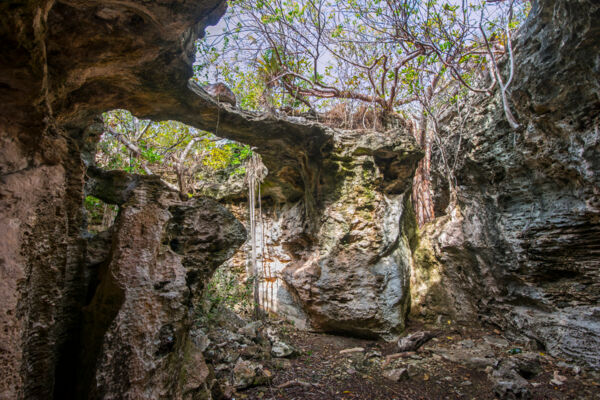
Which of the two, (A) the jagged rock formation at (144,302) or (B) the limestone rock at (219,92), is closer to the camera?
(A) the jagged rock formation at (144,302)

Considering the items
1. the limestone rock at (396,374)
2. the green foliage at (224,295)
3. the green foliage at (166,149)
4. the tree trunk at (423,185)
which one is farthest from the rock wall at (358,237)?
the green foliage at (166,149)

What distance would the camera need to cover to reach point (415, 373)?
12.4 feet

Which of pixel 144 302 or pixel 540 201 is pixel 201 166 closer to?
pixel 144 302

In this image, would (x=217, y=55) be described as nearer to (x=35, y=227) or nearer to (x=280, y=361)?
(x=35, y=227)

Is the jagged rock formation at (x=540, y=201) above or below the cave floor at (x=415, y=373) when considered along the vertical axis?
above

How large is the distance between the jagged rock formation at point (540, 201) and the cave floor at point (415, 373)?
1.32ft

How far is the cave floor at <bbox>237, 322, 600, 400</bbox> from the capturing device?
10.7 ft

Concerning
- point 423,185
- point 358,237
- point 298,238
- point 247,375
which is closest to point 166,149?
point 298,238

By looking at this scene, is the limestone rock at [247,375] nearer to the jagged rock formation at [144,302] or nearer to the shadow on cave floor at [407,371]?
the shadow on cave floor at [407,371]

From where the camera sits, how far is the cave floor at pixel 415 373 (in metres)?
3.26

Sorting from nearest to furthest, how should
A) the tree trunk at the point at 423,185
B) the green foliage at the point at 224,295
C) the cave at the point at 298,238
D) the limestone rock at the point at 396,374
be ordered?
the cave at the point at 298,238, the limestone rock at the point at 396,374, the green foliage at the point at 224,295, the tree trunk at the point at 423,185

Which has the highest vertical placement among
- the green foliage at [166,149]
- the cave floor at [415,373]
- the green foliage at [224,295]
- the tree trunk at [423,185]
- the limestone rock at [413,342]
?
the green foliage at [166,149]

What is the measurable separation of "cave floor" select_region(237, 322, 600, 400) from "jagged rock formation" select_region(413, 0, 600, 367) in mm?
402

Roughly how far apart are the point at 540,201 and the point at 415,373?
2.99 m
